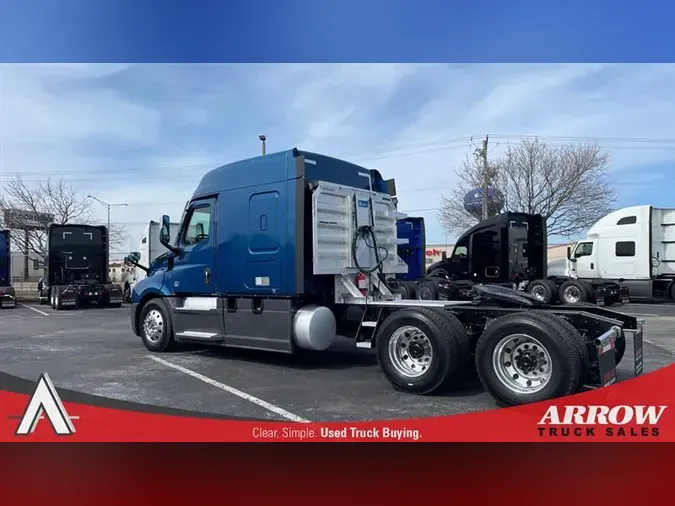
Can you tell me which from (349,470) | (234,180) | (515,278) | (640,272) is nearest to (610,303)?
(640,272)

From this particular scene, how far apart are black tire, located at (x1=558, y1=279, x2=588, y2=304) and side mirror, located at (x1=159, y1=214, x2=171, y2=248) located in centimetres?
1306

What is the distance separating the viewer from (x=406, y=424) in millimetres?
3508

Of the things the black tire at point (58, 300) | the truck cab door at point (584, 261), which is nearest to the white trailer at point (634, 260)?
the truck cab door at point (584, 261)

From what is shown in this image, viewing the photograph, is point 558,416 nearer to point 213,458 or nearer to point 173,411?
point 213,458

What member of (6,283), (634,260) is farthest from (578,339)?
(6,283)

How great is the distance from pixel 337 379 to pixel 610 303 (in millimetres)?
13873

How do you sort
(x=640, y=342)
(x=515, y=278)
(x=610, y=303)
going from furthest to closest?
(x=610, y=303) < (x=515, y=278) < (x=640, y=342)

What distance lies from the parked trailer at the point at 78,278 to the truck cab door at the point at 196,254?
35.9ft

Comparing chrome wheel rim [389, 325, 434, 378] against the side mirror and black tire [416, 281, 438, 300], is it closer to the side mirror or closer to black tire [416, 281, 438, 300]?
the side mirror

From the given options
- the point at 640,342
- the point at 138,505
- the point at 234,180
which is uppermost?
the point at 234,180

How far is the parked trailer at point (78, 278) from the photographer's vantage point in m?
17.4

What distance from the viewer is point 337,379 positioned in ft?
19.9

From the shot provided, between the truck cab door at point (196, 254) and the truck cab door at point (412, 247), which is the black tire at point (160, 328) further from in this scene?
the truck cab door at point (412, 247)

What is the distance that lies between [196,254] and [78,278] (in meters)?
13.9
